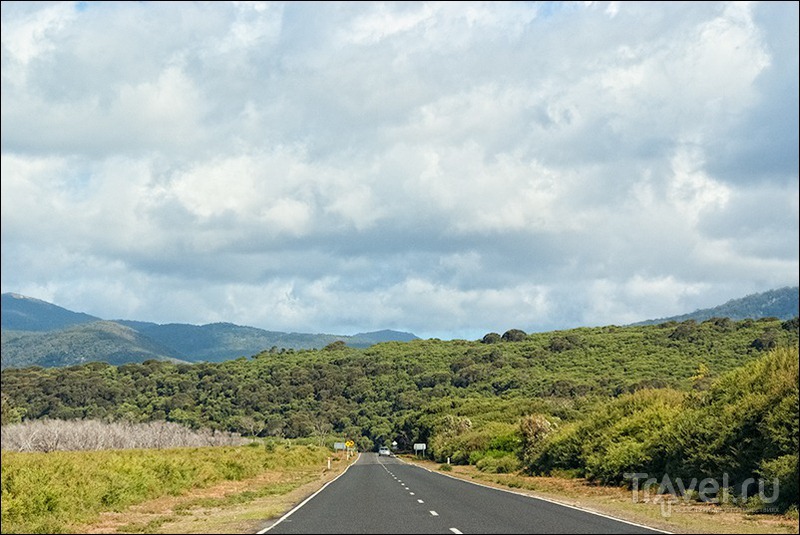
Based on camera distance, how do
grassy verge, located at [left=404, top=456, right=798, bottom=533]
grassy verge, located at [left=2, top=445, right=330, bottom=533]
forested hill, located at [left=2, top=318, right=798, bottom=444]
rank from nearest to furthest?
grassy verge, located at [left=404, top=456, right=798, bottom=533] → grassy verge, located at [left=2, top=445, right=330, bottom=533] → forested hill, located at [left=2, top=318, right=798, bottom=444]

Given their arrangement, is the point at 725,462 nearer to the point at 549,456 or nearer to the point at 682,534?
the point at 682,534

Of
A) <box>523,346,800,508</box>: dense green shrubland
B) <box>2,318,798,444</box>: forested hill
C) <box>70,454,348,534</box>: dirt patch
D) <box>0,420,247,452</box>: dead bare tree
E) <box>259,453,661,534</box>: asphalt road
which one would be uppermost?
<box>2,318,798,444</box>: forested hill

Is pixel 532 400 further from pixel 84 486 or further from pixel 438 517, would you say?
pixel 438 517

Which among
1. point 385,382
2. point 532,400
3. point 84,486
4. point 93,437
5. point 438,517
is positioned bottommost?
point 84,486

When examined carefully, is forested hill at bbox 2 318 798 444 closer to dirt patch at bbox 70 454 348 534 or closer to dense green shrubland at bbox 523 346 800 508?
dense green shrubland at bbox 523 346 800 508

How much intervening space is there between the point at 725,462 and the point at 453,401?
4224 inches

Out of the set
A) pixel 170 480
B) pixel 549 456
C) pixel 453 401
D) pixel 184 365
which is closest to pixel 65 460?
pixel 170 480

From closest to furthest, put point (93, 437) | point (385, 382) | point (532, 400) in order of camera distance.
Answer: point (93, 437)
point (532, 400)
point (385, 382)

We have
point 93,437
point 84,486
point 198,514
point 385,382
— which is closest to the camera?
point 198,514

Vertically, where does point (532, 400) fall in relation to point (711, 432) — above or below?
above

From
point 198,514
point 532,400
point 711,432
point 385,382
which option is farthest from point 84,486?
point 385,382

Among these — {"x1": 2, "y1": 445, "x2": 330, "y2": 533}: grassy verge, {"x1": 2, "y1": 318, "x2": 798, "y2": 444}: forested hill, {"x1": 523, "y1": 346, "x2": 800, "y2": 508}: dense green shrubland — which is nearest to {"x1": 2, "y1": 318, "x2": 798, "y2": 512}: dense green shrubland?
{"x1": 523, "y1": 346, "x2": 800, "y2": 508}: dense green shrubland

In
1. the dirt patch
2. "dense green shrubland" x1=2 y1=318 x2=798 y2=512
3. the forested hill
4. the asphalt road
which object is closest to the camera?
the asphalt road

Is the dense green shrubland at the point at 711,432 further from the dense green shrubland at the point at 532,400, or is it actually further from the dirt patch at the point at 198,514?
the dirt patch at the point at 198,514
